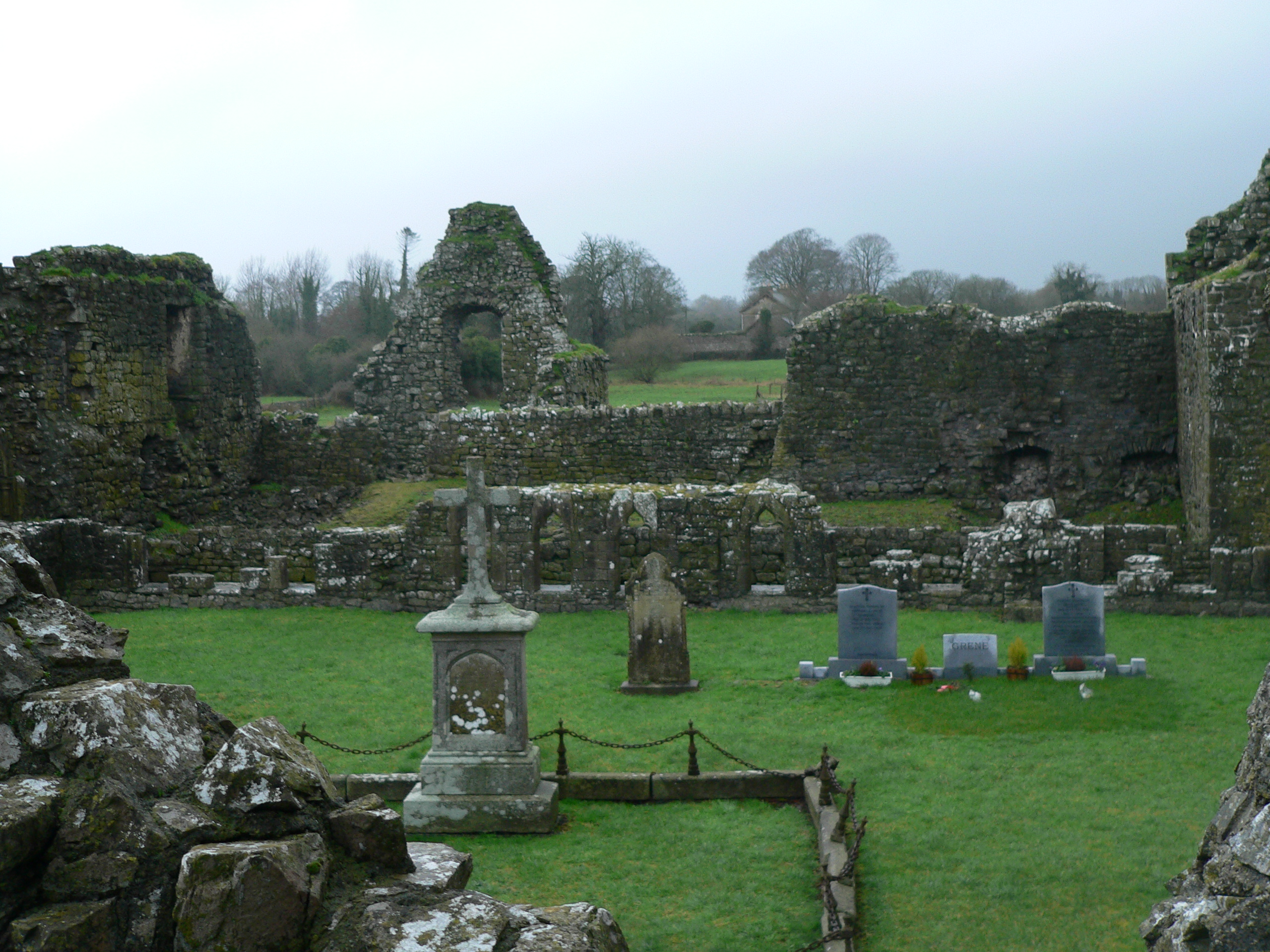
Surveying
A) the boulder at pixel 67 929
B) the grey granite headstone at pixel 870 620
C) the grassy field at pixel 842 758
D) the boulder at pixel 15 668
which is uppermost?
the boulder at pixel 15 668

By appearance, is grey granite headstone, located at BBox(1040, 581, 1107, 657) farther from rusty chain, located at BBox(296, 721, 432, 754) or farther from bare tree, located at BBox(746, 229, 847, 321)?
bare tree, located at BBox(746, 229, 847, 321)

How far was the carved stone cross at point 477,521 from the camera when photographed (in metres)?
8.66

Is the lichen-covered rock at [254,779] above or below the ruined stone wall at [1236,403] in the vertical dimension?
below

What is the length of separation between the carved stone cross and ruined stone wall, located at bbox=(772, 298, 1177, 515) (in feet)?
43.7

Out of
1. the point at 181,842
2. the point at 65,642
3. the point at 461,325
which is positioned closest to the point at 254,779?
the point at 181,842

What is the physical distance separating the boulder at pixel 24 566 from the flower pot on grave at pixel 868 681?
835 centimetres

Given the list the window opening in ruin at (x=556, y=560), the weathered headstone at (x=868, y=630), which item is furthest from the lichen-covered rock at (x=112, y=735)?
the window opening in ruin at (x=556, y=560)

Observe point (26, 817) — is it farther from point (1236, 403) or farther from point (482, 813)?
point (1236, 403)

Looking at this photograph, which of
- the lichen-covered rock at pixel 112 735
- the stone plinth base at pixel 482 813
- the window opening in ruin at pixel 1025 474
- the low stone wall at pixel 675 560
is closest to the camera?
the lichen-covered rock at pixel 112 735

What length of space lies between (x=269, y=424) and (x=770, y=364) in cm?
2509

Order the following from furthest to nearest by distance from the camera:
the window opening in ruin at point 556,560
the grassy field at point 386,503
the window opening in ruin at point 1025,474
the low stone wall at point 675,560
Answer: the window opening in ruin at point 1025,474, the grassy field at point 386,503, the window opening in ruin at point 556,560, the low stone wall at point 675,560

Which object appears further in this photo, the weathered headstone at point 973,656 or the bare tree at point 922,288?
→ the bare tree at point 922,288

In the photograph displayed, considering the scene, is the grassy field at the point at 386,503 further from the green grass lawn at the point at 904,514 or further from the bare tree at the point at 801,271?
the bare tree at the point at 801,271

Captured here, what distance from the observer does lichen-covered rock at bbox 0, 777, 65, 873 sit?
3609 mm
